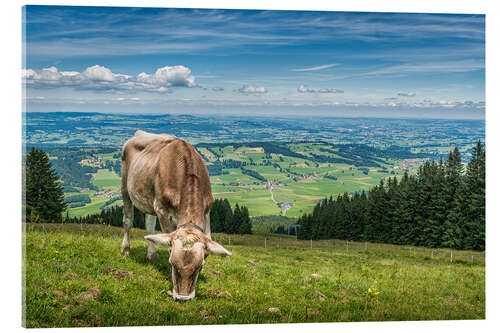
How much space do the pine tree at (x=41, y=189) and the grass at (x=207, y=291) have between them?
1.72ft

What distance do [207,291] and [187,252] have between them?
179 cm

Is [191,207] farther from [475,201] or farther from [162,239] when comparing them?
[475,201]

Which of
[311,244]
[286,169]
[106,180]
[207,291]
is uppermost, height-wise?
[286,169]

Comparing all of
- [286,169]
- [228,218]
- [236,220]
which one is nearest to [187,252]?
[286,169]

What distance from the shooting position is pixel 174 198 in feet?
29.6

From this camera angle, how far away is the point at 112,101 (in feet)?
38.0

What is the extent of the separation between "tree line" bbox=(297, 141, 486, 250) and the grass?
136 cm

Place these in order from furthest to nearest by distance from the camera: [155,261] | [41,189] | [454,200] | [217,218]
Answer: [454,200] → [217,218] → [155,261] → [41,189]

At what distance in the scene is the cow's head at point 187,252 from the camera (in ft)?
25.7

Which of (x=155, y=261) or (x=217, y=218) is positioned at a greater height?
(x=217, y=218)

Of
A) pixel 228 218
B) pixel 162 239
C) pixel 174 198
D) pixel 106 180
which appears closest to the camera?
pixel 162 239

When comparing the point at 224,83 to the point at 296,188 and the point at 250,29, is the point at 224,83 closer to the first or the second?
the point at 250,29

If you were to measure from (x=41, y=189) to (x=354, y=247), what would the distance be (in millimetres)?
16816

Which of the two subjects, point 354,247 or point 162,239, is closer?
point 162,239
